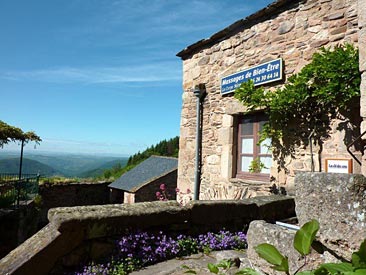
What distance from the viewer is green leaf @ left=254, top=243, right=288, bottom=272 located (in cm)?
98

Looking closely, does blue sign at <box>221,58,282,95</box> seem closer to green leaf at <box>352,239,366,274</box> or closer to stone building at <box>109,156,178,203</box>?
green leaf at <box>352,239,366,274</box>

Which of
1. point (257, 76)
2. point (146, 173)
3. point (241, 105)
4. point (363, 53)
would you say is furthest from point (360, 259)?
point (146, 173)

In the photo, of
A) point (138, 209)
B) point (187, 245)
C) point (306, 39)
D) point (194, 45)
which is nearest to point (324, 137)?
point (306, 39)

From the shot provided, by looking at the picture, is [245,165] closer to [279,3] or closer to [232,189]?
[232,189]

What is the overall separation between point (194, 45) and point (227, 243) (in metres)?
5.22

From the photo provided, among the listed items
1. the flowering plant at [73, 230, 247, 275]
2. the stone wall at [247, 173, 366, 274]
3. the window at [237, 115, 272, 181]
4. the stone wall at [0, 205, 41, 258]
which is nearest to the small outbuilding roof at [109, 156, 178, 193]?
the stone wall at [0, 205, 41, 258]

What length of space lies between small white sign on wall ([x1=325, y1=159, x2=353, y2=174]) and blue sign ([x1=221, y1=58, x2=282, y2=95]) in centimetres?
165

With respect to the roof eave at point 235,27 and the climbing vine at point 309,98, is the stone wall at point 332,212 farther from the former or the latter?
the roof eave at point 235,27

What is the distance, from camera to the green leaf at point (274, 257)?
983mm

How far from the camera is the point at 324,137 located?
4375 mm

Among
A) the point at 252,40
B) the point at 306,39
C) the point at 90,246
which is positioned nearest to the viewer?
the point at 90,246

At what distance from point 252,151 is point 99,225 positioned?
3795mm

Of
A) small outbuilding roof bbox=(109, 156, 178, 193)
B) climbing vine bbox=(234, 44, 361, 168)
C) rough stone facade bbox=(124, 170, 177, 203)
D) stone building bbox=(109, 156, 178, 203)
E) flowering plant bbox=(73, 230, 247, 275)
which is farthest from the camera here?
small outbuilding roof bbox=(109, 156, 178, 193)

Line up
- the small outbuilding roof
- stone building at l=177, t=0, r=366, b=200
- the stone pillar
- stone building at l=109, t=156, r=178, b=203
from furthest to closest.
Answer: the small outbuilding roof, stone building at l=109, t=156, r=178, b=203, stone building at l=177, t=0, r=366, b=200, the stone pillar
